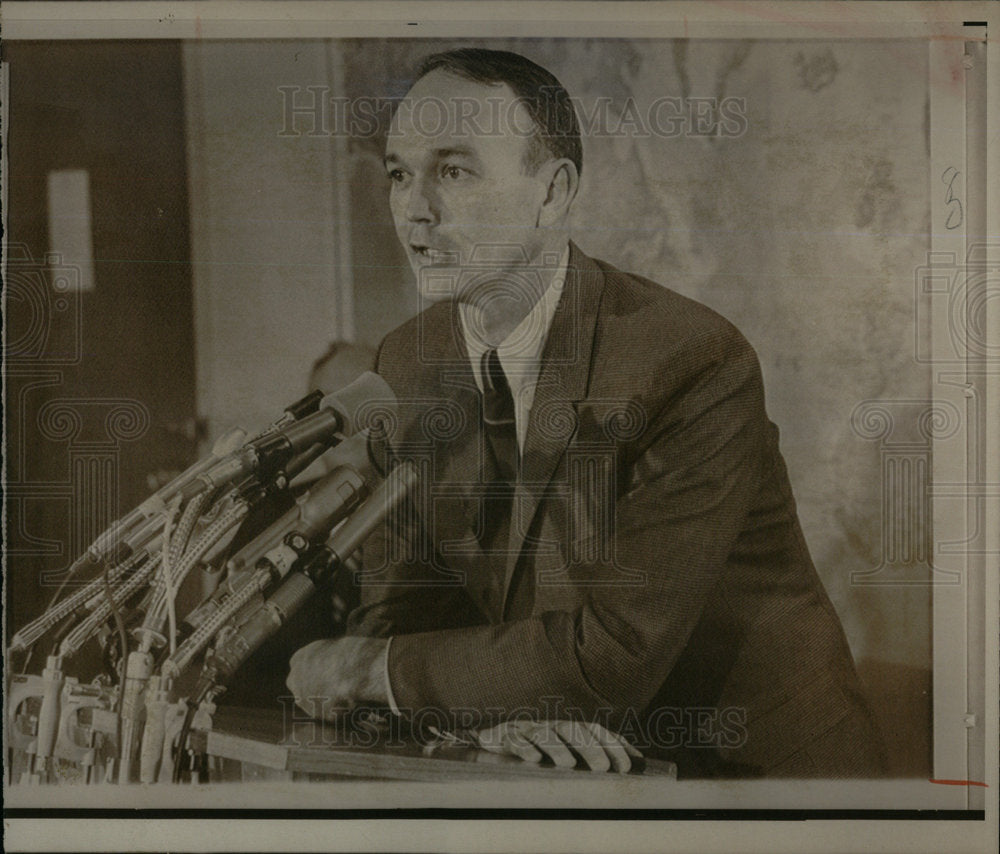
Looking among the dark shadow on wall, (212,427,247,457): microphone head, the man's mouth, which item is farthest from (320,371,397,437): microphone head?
the dark shadow on wall

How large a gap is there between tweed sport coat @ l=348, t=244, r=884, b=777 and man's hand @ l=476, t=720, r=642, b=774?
4 centimetres

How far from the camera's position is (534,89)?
2477 mm

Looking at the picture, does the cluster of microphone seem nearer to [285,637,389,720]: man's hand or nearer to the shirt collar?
[285,637,389,720]: man's hand

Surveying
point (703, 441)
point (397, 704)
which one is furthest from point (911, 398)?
point (397, 704)

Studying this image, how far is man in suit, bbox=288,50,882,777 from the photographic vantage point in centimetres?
241

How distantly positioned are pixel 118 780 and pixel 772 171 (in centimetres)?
224

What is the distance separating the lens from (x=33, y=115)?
99.3 inches

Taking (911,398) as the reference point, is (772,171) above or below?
above

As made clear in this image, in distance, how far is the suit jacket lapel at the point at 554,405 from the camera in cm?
244

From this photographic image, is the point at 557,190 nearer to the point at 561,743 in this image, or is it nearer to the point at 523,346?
the point at 523,346

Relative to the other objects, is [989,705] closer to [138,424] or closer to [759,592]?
[759,592]

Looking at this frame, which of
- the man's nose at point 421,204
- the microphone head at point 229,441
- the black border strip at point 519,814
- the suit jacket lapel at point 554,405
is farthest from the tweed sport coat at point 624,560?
the microphone head at point 229,441

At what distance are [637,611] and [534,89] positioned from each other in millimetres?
1313

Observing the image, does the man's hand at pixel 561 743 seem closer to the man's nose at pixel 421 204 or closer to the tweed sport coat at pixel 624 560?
the tweed sport coat at pixel 624 560
